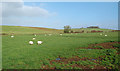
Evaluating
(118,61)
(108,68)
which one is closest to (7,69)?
(108,68)

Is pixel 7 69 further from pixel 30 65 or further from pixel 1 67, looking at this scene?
pixel 30 65

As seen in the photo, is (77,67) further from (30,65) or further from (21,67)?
(21,67)

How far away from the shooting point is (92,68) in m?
7.84

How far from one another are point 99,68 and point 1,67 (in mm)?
7541

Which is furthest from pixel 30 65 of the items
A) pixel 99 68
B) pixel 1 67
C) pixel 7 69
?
pixel 99 68

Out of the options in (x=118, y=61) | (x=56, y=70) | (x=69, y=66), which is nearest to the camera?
(x=56, y=70)

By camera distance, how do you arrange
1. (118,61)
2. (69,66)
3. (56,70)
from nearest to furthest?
(56,70) < (69,66) < (118,61)

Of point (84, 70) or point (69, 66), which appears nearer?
point (84, 70)

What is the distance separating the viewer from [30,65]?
8.39 meters

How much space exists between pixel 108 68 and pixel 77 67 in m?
2.34

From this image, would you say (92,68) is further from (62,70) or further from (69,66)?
(62,70)

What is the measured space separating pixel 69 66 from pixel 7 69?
183 inches

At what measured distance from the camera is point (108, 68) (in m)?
7.90

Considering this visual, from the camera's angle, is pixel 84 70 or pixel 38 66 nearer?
pixel 84 70
